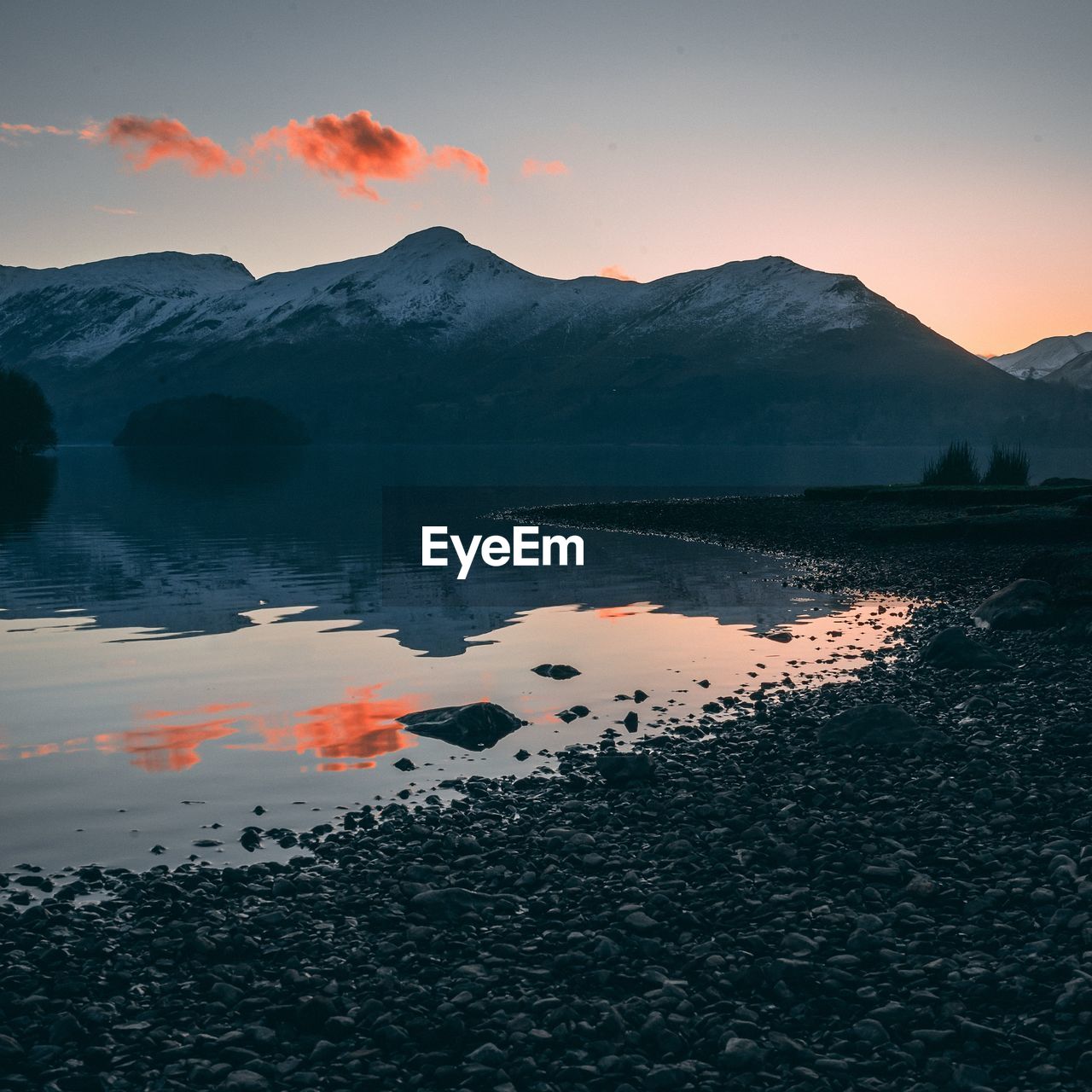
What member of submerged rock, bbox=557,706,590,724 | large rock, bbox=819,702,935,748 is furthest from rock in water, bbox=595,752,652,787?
submerged rock, bbox=557,706,590,724

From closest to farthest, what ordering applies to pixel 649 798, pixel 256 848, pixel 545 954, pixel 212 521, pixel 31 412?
1. pixel 545 954
2. pixel 256 848
3. pixel 649 798
4. pixel 212 521
5. pixel 31 412

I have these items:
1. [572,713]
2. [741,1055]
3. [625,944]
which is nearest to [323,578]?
[572,713]

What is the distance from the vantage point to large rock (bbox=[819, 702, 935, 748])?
16.0m

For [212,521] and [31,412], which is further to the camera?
[31,412]

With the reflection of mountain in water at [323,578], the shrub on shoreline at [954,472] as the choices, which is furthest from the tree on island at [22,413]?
the shrub on shoreline at [954,472]

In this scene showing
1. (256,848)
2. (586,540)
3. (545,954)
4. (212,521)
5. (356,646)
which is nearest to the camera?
(545,954)

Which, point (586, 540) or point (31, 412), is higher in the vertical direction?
point (31, 412)

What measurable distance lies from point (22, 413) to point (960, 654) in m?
151

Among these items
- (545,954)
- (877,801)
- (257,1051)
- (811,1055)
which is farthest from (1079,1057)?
(257,1051)

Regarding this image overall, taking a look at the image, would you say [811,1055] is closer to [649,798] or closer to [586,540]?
[649,798]

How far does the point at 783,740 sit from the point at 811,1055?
8.51 metres

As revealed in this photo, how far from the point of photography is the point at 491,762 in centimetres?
1639

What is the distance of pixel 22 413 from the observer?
146500 mm

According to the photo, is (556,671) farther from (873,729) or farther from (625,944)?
(625,944)
